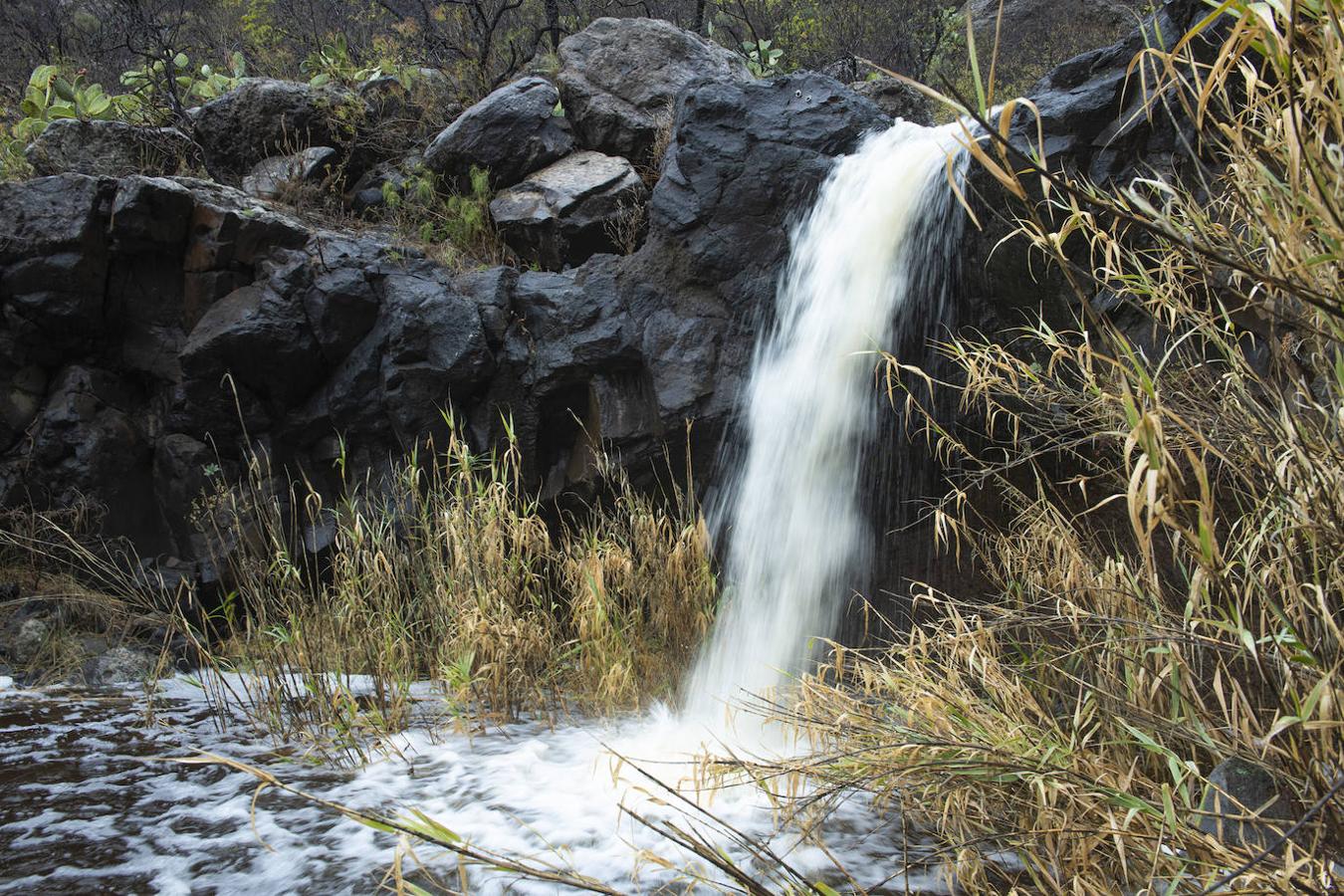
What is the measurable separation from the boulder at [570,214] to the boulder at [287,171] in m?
1.70

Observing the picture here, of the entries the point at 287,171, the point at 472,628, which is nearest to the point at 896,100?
the point at 287,171

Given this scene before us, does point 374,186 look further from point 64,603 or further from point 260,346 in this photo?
point 64,603

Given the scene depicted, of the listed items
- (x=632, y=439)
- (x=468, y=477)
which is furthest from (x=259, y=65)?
(x=468, y=477)

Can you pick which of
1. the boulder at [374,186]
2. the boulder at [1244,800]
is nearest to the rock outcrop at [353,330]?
the boulder at [374,186]

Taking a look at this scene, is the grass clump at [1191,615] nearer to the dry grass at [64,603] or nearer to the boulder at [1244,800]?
the boulder at [1244,800]

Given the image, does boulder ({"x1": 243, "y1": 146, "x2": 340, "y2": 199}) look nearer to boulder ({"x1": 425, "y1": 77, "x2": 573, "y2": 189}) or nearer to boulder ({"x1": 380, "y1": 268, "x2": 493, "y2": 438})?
boulder ({"x1": 425, "y1": 77, "x2": 573, "y2": 189})

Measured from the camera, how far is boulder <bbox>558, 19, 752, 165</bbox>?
7055 millimetres

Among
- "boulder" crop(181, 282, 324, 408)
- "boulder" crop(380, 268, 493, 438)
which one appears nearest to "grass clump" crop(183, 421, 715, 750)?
"boulder" crop(380, 268, 493, 438)

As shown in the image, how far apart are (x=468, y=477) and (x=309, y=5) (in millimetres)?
10109

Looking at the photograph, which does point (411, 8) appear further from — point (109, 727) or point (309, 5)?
point (109, 727)

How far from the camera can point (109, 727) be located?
384 centimetres

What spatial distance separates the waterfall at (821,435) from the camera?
398 centimetres

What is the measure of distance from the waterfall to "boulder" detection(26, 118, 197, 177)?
558 cm

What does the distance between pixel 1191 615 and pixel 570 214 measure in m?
5.21
